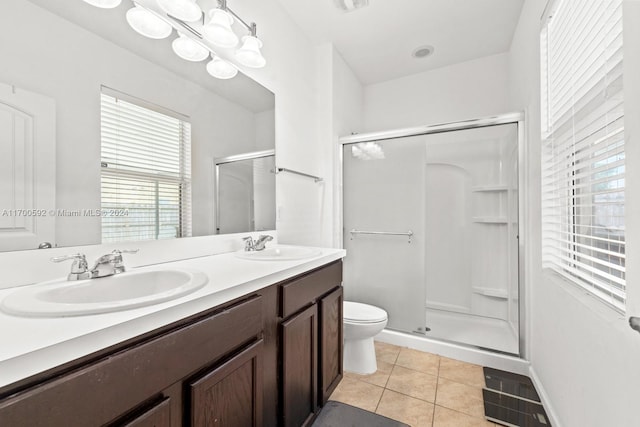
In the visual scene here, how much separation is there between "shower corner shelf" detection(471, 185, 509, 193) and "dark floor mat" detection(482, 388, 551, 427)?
1.46m

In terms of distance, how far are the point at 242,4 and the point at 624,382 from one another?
7.56 feet

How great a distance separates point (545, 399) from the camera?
1527 millimetres

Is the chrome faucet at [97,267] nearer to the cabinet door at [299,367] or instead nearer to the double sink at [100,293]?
the double sink at [100,293]

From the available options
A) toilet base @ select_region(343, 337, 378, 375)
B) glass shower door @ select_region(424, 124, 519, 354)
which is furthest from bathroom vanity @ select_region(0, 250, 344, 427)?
glass shower door @ select_region(424, 124, 519, 354)

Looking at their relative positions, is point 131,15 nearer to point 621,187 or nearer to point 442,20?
point 621,187

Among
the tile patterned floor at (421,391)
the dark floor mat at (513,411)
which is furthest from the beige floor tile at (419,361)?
the dark floor mat at (513,411)

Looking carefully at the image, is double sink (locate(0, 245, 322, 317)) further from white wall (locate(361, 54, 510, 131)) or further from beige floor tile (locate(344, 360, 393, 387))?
white wall (locate(361, 54, 510, 131))

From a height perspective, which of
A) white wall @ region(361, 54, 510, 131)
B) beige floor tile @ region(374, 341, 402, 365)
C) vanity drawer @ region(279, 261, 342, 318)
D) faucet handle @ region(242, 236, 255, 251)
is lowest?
beige floor tile @ region(374, 341, 402, 365)

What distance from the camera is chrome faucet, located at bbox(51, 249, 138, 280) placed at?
0.87m

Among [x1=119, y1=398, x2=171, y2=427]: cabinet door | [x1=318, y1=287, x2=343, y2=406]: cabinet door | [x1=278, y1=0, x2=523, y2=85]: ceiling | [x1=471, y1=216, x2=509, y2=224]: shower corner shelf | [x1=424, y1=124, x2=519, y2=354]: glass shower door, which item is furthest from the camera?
[x1=471, y1=216, x2=509, y2=224]: shower corner shelf

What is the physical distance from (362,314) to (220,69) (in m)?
1.72

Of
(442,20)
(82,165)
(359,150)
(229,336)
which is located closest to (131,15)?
(82,165)

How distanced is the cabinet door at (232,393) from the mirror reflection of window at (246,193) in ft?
2.51

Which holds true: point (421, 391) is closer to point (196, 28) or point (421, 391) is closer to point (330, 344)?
point (330, 344)
